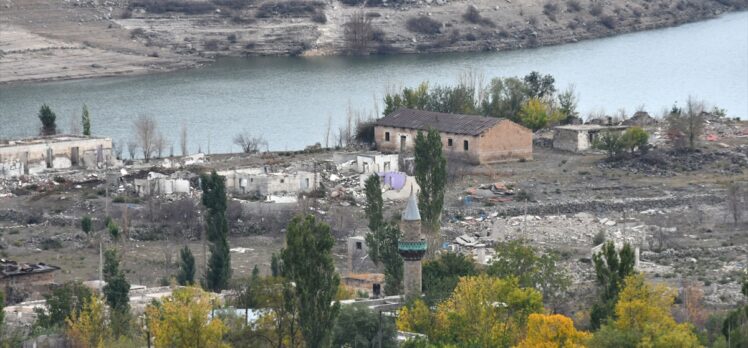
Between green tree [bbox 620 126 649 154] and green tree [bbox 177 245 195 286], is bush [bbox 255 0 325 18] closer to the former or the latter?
green tree [bbox 620 126 649 154]

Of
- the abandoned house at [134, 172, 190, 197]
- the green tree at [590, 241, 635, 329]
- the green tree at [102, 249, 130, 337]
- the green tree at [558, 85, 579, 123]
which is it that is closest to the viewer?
the green tree at [102, 249, 130, 337]

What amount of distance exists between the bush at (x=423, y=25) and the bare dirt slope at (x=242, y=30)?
41 mm

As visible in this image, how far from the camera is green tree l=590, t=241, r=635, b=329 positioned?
31750 mm

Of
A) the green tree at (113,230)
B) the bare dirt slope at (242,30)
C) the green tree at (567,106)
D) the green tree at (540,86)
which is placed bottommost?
the green tree at (113,230)

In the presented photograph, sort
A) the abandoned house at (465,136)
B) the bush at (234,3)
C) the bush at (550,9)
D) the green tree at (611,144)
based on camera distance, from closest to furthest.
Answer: the green tree at (611,144), the abandoned house at (465,136), the bush at (234,3), the bush at (550,9)

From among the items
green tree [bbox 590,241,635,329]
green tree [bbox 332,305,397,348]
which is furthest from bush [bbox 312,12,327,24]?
green tree [bbox 332,305,397,348]

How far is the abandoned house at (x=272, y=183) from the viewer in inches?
1817

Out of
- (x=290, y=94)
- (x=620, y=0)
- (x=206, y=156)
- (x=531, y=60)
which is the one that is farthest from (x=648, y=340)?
(x=620, y=0)

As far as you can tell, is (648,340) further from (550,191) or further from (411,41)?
(411,41)

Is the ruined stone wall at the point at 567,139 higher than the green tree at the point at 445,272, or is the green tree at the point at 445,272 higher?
the ruined stone wall at the point at 567,139

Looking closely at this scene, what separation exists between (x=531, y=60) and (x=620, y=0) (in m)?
18.8

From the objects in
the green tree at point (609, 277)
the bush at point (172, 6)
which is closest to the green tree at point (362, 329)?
the green tree at point (609, 277)

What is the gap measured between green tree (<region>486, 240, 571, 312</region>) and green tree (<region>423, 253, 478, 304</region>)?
39cm

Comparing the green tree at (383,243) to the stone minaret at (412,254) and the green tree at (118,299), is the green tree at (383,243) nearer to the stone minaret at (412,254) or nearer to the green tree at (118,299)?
the stone minaret at (412,254)
